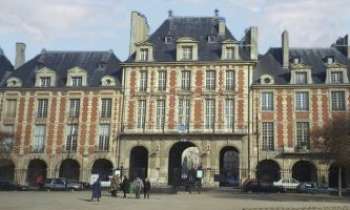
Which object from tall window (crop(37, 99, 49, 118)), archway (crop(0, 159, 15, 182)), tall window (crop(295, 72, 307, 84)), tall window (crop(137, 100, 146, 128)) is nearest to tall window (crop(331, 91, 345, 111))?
tall window (crop(295, 72, 307, 84))

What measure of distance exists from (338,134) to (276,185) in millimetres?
5705

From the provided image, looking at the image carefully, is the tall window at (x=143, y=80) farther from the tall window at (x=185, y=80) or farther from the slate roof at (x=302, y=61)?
the slate roof at (x=302, y=61)

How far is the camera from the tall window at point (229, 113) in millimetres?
39500

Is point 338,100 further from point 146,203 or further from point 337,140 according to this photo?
point 146,203

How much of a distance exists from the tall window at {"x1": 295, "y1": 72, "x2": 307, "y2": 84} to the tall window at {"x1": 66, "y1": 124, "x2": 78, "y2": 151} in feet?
61.0

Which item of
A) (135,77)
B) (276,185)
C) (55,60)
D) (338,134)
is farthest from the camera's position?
A: (55,60)

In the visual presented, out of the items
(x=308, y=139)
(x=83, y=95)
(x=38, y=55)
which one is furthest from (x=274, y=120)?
(x=38, y=55)

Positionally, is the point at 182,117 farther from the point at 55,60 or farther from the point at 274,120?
the point at 55,60

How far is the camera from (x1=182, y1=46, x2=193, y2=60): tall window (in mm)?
41281

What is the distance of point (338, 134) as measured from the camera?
3189 centimetres

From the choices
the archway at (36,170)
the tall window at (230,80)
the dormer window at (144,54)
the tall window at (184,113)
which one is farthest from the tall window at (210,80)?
the archway at (36,170)

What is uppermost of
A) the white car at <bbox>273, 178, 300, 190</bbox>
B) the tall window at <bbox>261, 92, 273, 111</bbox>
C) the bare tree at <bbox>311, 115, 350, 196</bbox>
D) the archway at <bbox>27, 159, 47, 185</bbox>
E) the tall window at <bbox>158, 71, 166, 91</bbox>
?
the tall window at <bbox>158, 71, 166, 91</bbox>

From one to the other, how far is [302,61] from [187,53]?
9828 millimetres

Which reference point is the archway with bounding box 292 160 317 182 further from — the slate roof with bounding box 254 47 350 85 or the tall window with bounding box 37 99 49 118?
the tall window with bounding box 37 99 49 118
